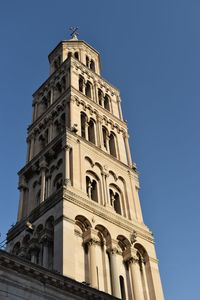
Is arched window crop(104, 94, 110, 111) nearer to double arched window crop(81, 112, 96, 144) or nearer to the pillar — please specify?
double arched window crop(81, 112, 96, 144)

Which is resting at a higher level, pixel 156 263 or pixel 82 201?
pixel 82 201

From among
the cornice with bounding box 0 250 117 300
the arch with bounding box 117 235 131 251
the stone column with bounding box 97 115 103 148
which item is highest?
the stone column with bounding box 97 115 103 148

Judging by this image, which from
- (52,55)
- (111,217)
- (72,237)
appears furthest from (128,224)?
(52,55)

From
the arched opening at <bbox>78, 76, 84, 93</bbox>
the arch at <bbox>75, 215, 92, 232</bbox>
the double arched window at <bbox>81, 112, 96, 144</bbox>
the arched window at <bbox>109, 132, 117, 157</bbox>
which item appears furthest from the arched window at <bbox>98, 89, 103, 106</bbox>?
the arch at <bbox>75, 215, 92, 232</bbox>

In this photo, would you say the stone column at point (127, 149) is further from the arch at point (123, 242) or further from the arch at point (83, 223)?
the arch at point (83, 223)

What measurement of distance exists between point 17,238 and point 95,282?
9.34m

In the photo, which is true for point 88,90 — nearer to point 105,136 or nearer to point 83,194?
point 105,136

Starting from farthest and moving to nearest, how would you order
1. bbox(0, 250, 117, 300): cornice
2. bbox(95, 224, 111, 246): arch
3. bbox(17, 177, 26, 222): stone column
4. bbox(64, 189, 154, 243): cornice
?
bbox(17, 177, 26, 222): stone column, bbox(95, 224, 111, 246): arch, bbox(64, 189, 154, 243): cornice, bbox(0, 250, 117, 300): cornice

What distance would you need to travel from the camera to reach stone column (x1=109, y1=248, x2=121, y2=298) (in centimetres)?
3275

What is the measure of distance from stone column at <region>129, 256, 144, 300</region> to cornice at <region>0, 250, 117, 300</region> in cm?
877

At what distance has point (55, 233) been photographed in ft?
108

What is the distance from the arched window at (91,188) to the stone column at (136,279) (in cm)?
610

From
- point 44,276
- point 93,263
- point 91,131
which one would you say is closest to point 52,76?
point 91,131

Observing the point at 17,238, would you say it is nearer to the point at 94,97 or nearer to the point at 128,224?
the point at 128,224
